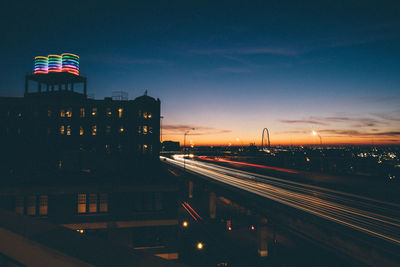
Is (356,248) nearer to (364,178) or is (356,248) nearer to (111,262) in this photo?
(111,262)

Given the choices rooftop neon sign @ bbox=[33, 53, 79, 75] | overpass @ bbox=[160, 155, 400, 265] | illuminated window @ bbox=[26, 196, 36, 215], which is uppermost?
rooftop neon sign @ bbox=[33, 53, 79, 75]

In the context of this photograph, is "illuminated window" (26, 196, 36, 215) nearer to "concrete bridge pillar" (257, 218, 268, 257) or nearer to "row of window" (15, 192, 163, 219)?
"row of window" (15, 192, 163, 219)

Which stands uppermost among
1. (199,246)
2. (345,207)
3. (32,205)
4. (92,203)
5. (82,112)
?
(82,112)

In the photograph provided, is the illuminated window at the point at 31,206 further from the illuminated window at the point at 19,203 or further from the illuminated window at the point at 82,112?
the illuminated window at the point at 82,112

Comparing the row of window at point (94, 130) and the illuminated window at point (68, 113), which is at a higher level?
the illuminated window at point (68, 113)

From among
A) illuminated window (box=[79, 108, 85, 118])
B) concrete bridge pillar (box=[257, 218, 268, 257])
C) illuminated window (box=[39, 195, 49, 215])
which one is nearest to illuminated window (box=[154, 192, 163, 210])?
illuminated window (box=[39, 195, 49, 215])

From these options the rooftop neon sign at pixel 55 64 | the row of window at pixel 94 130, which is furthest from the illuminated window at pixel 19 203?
the rooftop neon sign at pixel 55 64

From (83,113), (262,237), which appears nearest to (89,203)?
(262,237)

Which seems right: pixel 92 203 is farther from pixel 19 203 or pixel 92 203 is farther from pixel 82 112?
pixel 82 112

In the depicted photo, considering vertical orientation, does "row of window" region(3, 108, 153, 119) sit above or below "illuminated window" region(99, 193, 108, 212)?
above

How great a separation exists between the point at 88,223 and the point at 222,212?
24.6 metres

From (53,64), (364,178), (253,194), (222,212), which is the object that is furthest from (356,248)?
(53,64)

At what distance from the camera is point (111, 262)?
5.25 ft

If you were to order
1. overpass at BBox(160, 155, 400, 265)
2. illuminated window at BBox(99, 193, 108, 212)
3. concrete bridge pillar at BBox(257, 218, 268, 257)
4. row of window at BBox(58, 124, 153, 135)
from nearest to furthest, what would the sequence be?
1. overpass at BBox(160, 155, 400, 265)
2. illuminated window at BBox(99, 193, 108, 212)
3. concrete bridge pillar at BBox(257, 218, 268, 257)
4. row of window at BBox(58, 124, 153, 135)
